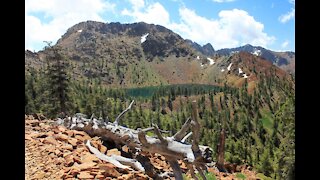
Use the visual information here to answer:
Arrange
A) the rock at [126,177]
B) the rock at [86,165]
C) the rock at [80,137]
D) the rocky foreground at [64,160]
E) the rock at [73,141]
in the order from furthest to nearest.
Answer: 1. the rock at [80,137]
2. the rock at [73,141]
3. the rock at [126,177]
4. the rock at [86,165]
5. the rocky foreground at [64,160]

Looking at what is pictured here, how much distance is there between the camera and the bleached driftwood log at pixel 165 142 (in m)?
7.65

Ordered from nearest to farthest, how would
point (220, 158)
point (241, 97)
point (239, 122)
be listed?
1. point (220, 158)
2. point (239, 122)
3. point (241, 97)

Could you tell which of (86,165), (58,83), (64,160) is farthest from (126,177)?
(58,83)

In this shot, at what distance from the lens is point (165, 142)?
8.71m

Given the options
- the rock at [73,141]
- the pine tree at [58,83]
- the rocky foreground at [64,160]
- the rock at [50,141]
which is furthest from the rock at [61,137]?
the pine tree at [58,83]

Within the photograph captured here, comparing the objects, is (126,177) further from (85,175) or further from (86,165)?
(85,175)

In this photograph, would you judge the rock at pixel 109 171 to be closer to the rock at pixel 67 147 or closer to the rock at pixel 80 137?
the rock at pixel 67 147

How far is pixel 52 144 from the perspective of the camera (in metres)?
8.78

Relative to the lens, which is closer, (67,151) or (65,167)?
(65,167)
